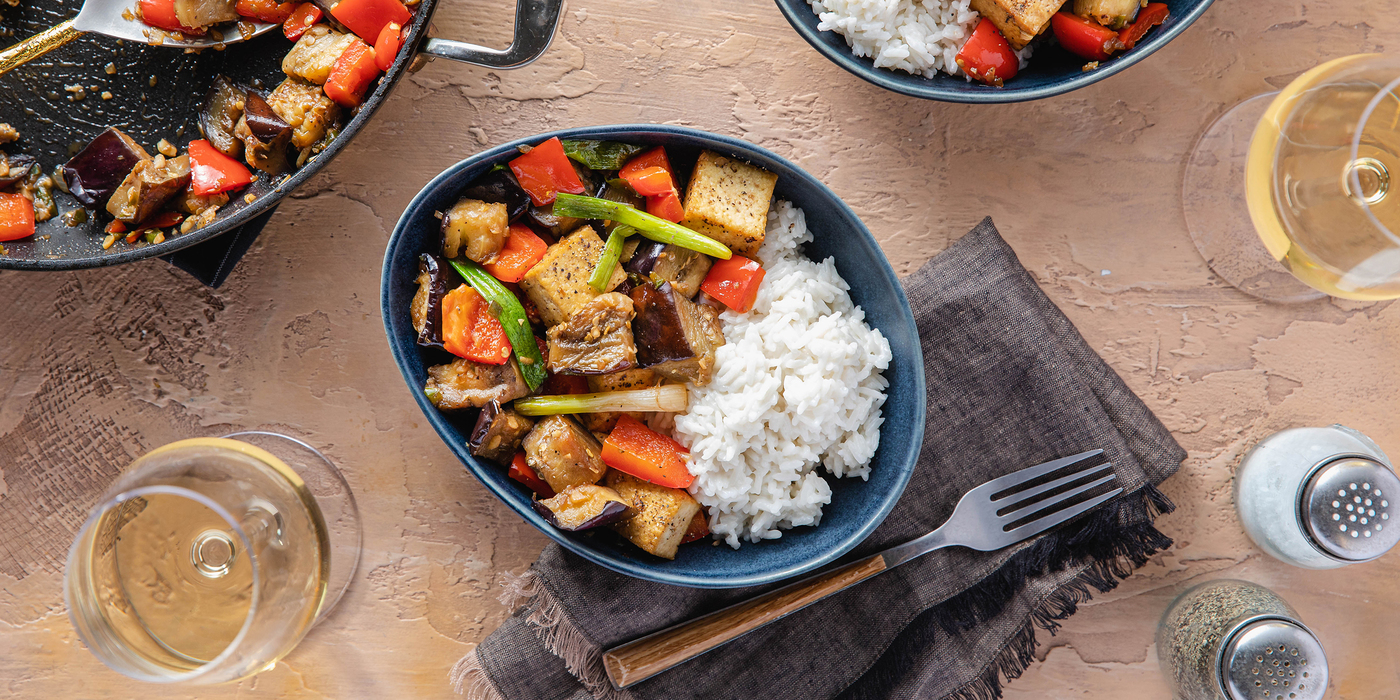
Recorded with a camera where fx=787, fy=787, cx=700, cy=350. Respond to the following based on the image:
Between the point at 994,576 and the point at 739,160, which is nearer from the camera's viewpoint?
the point at 739,160

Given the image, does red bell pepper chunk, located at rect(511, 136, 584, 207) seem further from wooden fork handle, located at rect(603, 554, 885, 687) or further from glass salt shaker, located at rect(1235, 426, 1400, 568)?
glass salt shaker, located at rect(1235, 426, 1400, 568)

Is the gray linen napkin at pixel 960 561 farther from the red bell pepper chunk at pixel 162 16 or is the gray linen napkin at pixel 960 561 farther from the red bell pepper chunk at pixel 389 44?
the red bell pepper chunk at pixel 162 16

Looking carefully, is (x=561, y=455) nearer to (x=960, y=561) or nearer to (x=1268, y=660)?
(x=960, y=561)

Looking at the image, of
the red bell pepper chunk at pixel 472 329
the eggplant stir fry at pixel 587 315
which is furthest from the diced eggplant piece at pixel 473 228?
the red bell pepper chunk at pixel 472 329

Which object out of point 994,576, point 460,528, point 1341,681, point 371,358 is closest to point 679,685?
point 460,528

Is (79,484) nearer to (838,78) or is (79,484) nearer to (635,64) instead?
(635,64)

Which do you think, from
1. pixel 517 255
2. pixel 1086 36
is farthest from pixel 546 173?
pixel 1086 36
